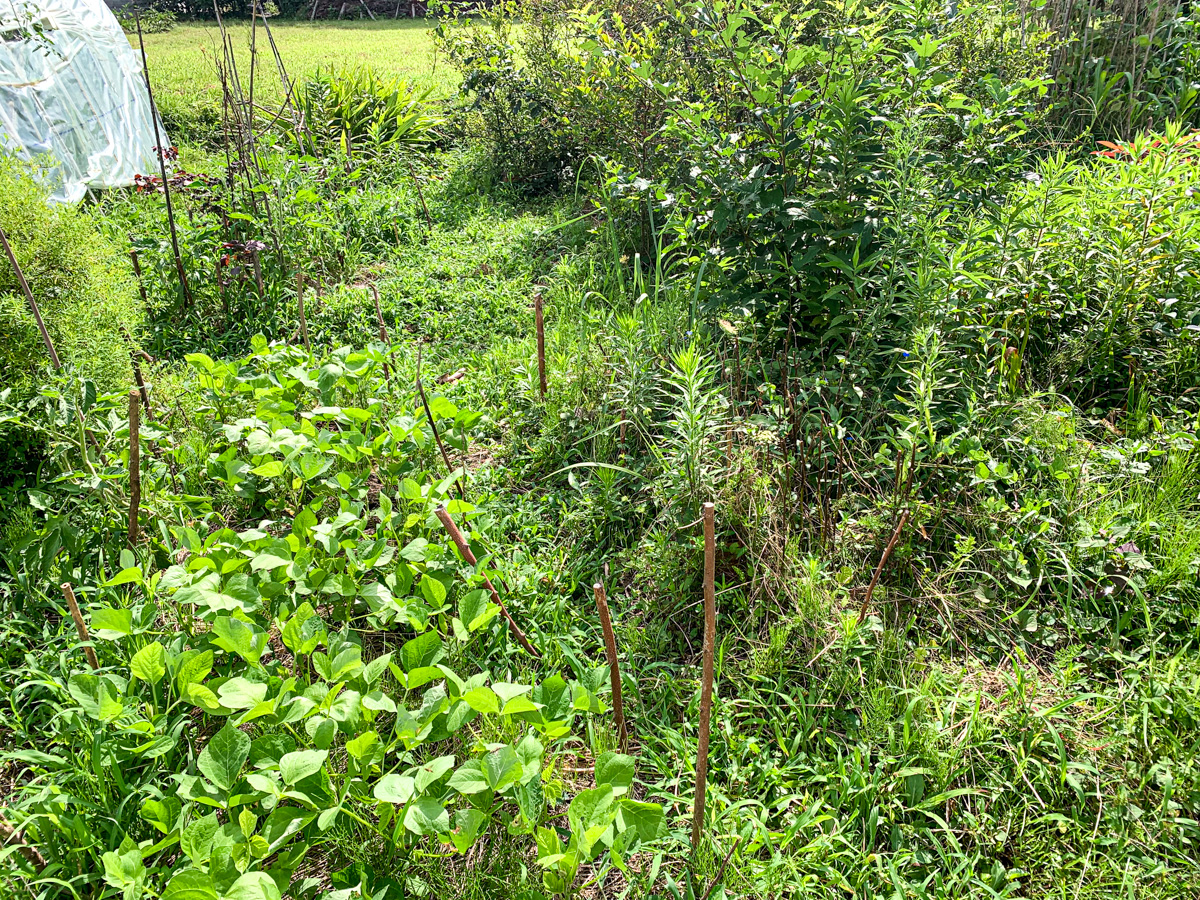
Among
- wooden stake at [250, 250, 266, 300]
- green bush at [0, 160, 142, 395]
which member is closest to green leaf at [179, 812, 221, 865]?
green bush at [0, 160, 142, 395]

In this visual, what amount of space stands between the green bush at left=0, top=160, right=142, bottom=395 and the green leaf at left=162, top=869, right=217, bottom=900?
206 centimetres

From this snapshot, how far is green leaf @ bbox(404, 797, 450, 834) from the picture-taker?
1590 mm

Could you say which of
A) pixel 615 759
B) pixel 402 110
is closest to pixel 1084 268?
pixel 615 759

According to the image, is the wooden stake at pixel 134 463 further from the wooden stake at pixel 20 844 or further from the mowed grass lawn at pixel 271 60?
the mowed grass lawn at pixel 271 60

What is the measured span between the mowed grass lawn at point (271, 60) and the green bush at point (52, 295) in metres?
3.14

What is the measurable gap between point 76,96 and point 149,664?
648cm

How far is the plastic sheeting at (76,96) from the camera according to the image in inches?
228

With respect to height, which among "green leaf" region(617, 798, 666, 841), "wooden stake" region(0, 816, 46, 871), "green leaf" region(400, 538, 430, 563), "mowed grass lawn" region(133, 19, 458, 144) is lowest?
"wooden stake" region(0, 816, 46, 871)

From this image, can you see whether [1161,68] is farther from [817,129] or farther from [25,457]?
[25,457]

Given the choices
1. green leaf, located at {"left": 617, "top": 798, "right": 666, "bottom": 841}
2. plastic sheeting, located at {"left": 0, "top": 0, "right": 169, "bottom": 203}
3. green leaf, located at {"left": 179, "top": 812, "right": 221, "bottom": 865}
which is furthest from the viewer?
plastic sheeting, located at {"left": 0, "top": 0, "right": 169, "bottom": 203}

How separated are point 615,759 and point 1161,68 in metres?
5.56

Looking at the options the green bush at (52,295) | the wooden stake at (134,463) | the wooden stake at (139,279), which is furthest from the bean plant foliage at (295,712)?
the wooden stake at (139,279)

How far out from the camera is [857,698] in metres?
2.15

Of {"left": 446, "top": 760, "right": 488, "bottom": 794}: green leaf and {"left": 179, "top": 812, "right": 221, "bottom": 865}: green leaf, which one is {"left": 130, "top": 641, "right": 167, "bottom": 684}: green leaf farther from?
{"left": 446, "top": 760, "right": 488, "bottom": 794}: green leaf
